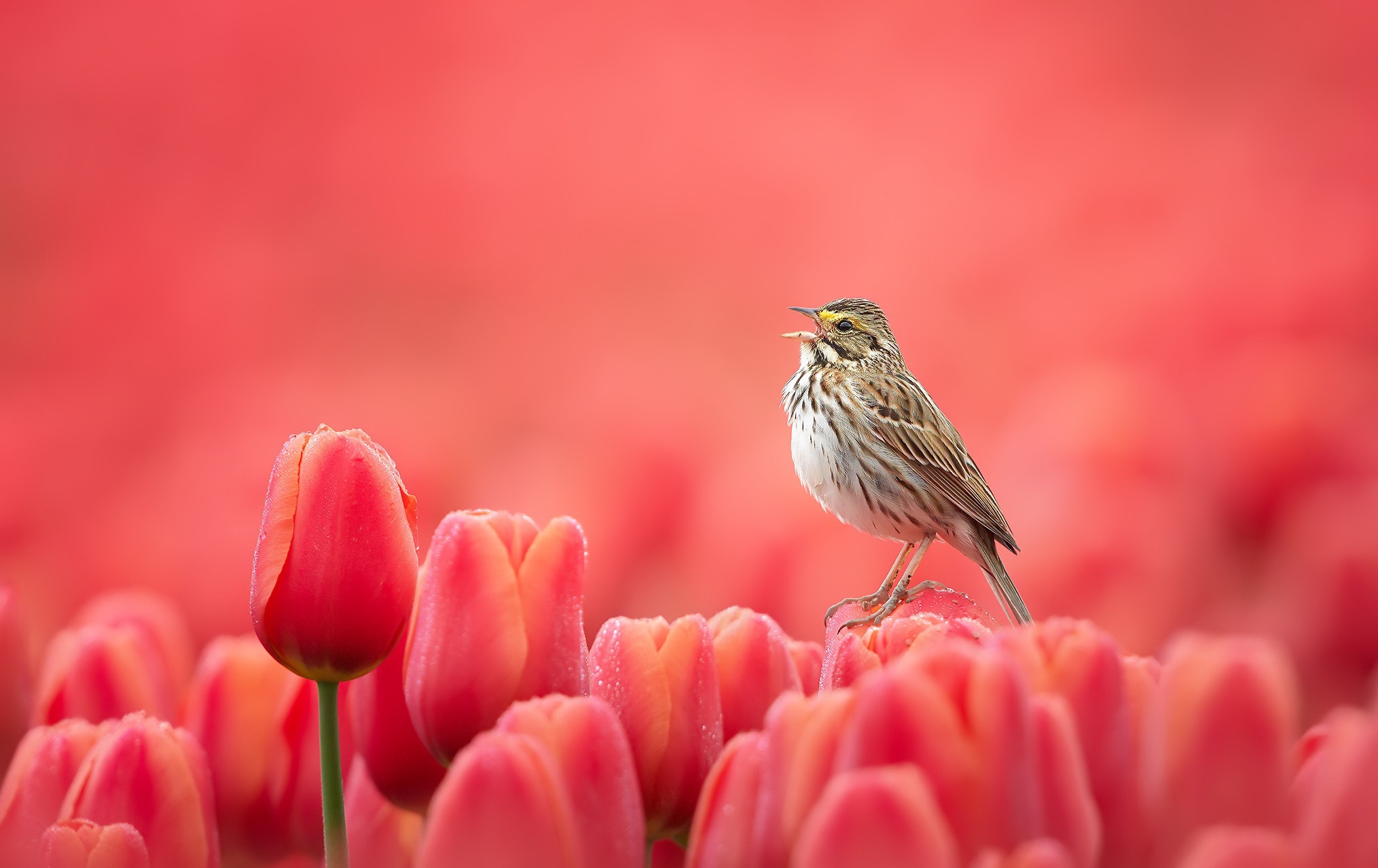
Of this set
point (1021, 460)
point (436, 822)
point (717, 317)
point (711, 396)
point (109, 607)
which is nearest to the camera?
point (436, 822)

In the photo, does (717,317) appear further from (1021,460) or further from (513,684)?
(513,684)

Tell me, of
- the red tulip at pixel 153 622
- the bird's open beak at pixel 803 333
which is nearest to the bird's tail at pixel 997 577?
the bird's open beak at pixel 803 333

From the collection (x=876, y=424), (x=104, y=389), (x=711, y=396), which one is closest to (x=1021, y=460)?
(x=876, y=424)

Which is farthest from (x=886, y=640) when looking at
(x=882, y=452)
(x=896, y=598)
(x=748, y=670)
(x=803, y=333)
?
(x=882, y=452)

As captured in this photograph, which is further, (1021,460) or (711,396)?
(711,396)

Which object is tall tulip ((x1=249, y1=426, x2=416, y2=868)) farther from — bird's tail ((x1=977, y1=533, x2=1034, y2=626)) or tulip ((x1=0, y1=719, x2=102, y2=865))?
bird's tail ((x1=977, y1=533, x2=1034, y2=626))

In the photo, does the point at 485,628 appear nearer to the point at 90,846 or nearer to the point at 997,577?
the point at 90,846

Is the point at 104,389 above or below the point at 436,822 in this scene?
above

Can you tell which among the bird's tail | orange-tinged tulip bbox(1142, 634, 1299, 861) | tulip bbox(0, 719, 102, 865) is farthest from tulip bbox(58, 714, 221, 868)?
the bird's tail
